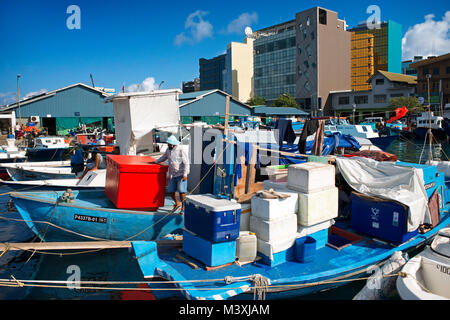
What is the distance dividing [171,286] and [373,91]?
70.9 m

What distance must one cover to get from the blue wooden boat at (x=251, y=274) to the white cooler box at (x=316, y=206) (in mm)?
807

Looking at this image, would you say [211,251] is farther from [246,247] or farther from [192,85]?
[192,85]

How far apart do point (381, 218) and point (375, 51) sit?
4433 inches

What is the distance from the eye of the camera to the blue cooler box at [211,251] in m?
6.12

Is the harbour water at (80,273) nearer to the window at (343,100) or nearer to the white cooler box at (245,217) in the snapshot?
the white cooler box at (245,217)

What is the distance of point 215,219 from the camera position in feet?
19.5

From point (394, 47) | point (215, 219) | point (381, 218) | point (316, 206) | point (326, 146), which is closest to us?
point (215, 219)

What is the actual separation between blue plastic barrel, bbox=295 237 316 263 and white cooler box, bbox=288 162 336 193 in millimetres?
1016

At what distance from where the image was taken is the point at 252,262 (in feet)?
21.3

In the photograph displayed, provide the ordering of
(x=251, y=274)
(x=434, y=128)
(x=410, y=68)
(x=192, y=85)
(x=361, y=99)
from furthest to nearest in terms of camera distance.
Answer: (x=192, y=85), (x=410, y=68), (x=361, y=99), (x=434, y=128), (x=251, y=274)

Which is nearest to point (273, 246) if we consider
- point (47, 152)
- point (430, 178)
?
point (430, 178)

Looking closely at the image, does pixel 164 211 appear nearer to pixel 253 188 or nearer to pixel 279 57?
pixel 253 188

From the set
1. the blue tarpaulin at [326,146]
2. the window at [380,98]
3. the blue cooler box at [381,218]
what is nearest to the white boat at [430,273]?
the blue cooler box at [381,218]
